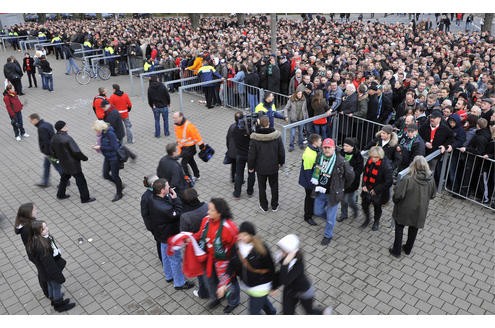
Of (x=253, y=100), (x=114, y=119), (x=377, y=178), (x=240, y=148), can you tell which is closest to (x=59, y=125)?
(x=114, y=119)

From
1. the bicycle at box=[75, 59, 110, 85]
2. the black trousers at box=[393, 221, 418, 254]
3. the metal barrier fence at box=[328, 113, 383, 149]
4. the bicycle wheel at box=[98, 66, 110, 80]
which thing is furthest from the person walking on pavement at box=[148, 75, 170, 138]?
the bicycle wheel at box=[98, 66, 110, 80]

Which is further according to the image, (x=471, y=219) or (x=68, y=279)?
(x=471, y=219)

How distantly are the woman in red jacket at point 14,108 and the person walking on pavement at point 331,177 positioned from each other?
306 inches

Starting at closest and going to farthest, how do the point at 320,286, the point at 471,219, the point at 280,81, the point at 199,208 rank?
the point at 199,208 < the point at 320,286 < the point at 471,219 < the point at 280,81

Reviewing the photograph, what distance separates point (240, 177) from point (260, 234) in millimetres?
1318

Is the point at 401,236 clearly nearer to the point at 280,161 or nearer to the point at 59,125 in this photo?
the point at 280,161

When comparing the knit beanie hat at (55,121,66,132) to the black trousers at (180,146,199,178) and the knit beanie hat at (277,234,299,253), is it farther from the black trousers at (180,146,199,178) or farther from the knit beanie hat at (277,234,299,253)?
the knit beanie hat at (277,234,299,253)

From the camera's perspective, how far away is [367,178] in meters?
6.20

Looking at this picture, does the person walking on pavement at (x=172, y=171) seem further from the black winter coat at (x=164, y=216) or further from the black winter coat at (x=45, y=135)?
the black winter coat at (x=45, y=135)

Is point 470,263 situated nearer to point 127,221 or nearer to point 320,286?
point 320,286

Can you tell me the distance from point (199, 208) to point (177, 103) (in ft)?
32.2

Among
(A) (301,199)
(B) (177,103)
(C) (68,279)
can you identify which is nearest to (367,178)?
(A) (301,199)

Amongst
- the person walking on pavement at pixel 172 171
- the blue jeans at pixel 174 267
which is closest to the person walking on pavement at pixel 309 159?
the person walking on pavement at pixel 172 171

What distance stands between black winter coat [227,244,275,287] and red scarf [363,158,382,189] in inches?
107
